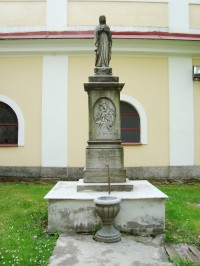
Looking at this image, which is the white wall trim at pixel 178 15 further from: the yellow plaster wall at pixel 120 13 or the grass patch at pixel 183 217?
the grass patch at pixel 183 217

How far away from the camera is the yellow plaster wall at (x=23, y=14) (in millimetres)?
12564

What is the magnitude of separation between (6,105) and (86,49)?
11.5ft

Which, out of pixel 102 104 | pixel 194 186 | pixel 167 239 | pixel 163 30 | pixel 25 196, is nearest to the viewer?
pixel 167 239

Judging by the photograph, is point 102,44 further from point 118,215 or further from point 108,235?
point 108,235

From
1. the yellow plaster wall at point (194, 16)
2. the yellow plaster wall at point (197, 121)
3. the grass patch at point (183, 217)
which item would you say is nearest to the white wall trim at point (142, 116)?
the yellow plaster wall at point (197, 121)

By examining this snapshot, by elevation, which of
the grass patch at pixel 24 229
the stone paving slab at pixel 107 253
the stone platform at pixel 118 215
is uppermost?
the stone platform at pixel 118 215

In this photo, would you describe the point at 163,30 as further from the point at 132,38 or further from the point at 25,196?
the point at 25,196

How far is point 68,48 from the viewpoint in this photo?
11.7 m

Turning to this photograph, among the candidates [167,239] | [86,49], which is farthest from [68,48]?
[167,239]

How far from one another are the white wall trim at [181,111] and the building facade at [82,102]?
4 centimetres

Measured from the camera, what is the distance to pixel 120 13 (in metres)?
12.7

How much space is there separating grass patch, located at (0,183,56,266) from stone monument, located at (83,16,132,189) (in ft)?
4.25

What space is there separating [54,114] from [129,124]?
2.69 metres

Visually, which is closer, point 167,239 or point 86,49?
point 167,239
